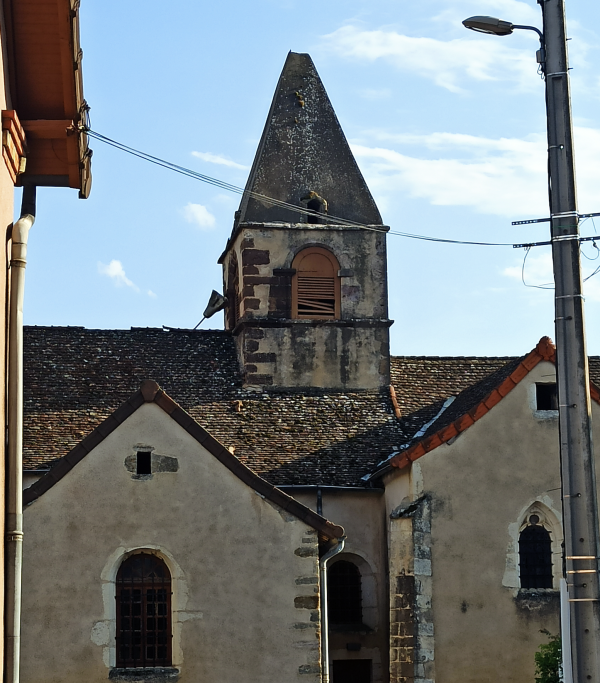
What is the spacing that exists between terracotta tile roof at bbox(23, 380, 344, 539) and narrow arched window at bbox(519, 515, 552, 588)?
3.98 m

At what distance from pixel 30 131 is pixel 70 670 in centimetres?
1105

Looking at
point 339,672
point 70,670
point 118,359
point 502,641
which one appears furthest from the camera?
point 118,359

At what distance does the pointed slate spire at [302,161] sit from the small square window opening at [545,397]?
7346 mm

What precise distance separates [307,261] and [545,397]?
24.5ft

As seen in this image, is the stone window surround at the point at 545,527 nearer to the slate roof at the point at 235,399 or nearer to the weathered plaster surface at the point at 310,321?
the slate roof at the point at 235,399

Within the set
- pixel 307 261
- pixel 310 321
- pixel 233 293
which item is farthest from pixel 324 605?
pixel 233 293

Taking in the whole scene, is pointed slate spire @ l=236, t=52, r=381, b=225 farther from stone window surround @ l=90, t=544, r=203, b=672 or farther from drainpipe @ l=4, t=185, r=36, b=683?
drainpipe @ l=4, t=185, r=36, b=683

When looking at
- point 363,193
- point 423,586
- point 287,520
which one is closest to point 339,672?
point 423,586

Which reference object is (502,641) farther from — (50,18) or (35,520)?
(50,18)

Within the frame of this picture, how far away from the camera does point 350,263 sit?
2845cm

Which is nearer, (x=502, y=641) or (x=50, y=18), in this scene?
(x=50, y=18)

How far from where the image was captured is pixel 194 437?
2047cm

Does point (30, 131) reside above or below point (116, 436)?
above

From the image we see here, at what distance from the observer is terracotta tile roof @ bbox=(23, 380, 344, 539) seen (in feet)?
66.4
